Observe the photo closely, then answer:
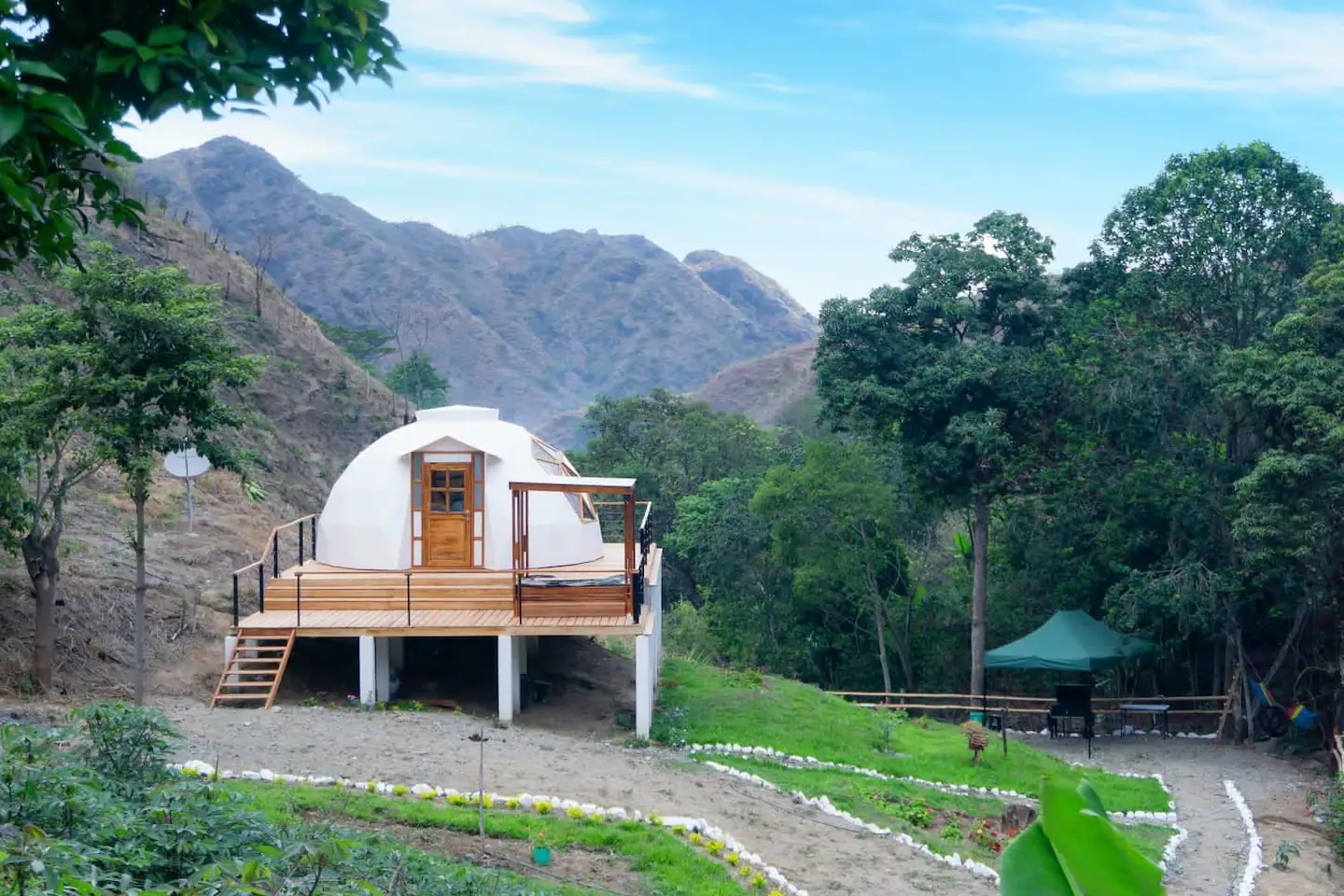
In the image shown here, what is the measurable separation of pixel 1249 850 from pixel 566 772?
7.87m

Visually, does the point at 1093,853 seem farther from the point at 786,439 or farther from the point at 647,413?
the point at 786,439

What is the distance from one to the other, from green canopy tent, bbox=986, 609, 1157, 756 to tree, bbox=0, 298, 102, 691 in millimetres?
14261

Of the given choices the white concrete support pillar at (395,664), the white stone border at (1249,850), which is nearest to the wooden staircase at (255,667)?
the white concrete support pillar at (395,664)

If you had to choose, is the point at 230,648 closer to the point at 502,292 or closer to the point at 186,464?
the point at 186,464

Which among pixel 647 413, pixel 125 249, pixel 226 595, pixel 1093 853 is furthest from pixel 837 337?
pixel 125 249

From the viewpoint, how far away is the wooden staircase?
1377 centimetres

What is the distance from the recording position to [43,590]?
13242 mm

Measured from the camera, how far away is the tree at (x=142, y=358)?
36.9 feet

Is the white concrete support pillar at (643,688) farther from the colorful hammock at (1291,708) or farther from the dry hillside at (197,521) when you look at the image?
the colorful hammock at (1291,708)

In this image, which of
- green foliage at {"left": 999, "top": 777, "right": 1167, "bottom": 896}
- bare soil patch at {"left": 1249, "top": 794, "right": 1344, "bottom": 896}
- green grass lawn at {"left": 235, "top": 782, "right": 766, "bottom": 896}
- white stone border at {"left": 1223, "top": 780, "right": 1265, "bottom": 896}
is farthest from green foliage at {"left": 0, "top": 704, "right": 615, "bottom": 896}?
bare soil patch at {"left": 1249, "top": 794, "right": 1344, "bottom": 896}

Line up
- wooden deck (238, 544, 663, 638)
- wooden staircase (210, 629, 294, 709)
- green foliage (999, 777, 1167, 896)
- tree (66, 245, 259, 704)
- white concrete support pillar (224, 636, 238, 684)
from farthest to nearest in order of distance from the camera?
white concrete support pillar (224, 636, 238, 684)
wooden deck (238, 544, 663, 638)
wooden staircase (210, 629, 294, 709)
tree (66, 245, 259, 704)
green foliage (999, 777, 1167, 896)

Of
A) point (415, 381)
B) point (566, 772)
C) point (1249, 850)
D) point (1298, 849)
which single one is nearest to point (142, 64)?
point (566, 772)

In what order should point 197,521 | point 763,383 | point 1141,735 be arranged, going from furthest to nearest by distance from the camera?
point 763,383, point 197,521, point 1141,735

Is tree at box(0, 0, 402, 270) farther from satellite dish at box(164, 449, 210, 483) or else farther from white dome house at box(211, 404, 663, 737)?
white dome house at box(211, 404, 663, 737)
